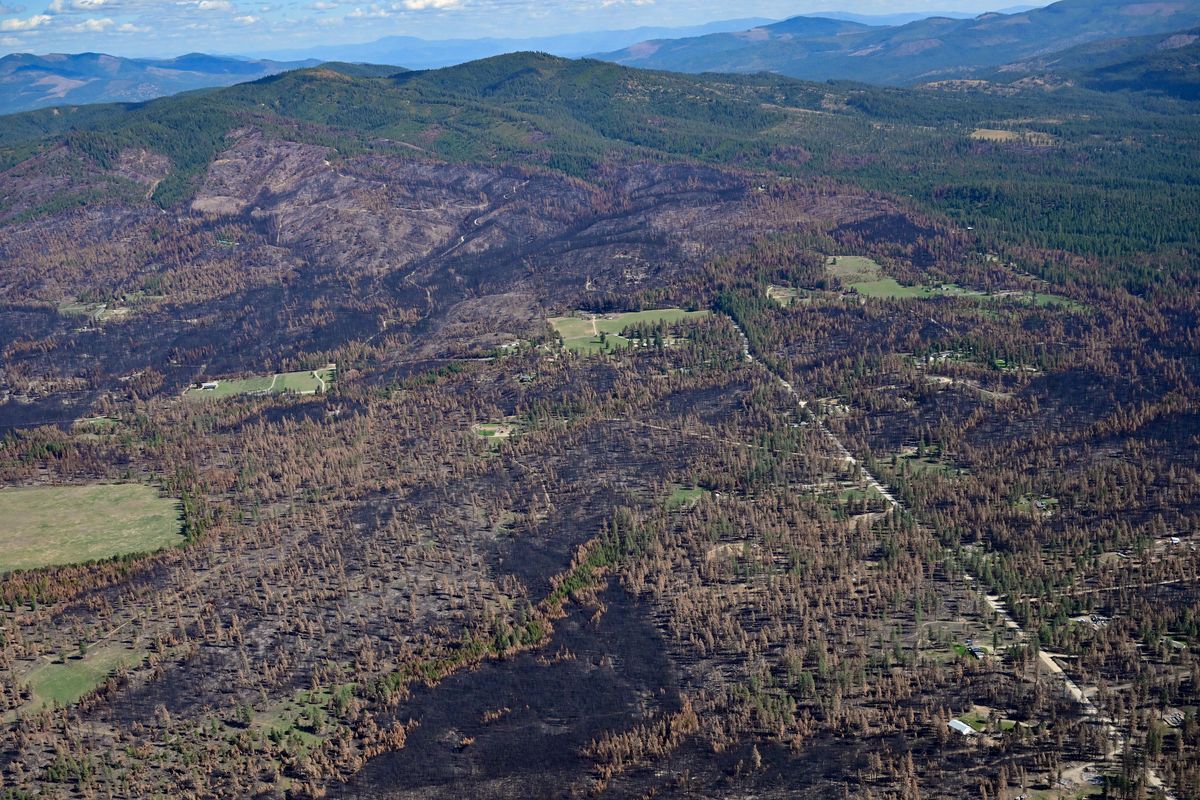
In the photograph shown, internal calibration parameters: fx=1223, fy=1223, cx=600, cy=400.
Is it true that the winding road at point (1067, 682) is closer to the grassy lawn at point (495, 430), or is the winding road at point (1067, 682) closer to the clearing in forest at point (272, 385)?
the grassy lawn at point (495, 430)

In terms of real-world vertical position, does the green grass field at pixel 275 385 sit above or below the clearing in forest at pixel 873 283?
below

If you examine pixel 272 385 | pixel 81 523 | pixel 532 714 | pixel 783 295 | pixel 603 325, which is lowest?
pixel 532 714

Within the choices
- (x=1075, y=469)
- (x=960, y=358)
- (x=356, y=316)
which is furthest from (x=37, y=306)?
(x=1075, y=469)

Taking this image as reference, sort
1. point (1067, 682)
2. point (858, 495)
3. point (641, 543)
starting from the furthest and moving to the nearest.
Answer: point (858, 495)
point (641, 543)
point (1067, 682)

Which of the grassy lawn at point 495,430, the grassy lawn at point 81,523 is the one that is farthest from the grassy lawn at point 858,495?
the grassy lawn at point 81,523

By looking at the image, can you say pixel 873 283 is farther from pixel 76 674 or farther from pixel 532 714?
pixel 76 674

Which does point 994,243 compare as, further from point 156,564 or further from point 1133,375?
point 156,564

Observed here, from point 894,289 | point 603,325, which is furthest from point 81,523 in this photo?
point 894,289
